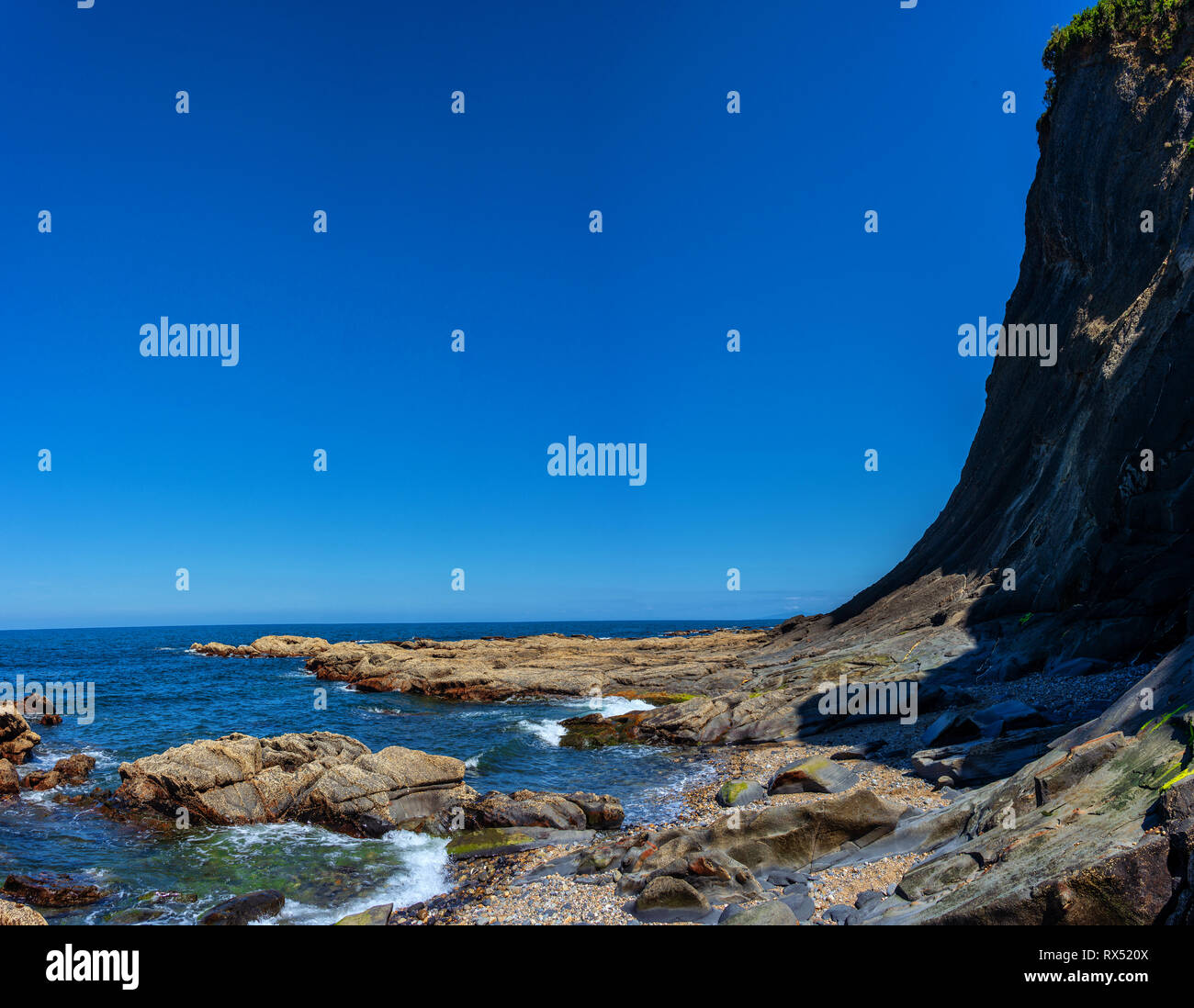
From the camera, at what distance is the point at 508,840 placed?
60.4 feet

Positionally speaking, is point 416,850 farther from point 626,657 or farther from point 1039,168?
point 1039,168

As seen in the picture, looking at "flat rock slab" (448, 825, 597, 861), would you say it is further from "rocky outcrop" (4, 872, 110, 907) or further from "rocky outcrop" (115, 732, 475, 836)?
"rocky outcrop" (4, 872, 110, 907)

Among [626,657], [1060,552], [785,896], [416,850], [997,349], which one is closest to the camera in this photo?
[785,896]

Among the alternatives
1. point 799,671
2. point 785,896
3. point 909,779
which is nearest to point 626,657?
point 799,671

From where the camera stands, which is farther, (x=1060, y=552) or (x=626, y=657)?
(x=626, y=657)

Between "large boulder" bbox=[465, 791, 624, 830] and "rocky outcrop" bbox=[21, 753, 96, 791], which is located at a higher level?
"large boulder" bbox=[465, 791, 624, 830]

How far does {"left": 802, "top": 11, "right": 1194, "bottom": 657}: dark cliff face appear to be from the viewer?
23.0 meters

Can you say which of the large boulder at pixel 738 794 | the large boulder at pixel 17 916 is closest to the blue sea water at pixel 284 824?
the large boulder at pixel 738 794

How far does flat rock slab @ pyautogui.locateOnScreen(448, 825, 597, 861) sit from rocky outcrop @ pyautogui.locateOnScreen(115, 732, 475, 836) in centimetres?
201

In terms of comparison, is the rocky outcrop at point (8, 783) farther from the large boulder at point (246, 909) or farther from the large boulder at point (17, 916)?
the large boulder at point (17, 916)

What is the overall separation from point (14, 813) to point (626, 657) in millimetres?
43807

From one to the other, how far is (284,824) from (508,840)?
23.4 ft

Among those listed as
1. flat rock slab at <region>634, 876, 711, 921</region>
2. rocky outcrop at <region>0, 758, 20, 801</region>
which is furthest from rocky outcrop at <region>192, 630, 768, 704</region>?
flat rock slab at <region>634, 876, 711, 921</region>

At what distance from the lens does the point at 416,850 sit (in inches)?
717
